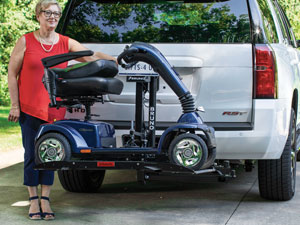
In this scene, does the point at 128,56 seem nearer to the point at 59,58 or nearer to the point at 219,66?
the point at 59,58

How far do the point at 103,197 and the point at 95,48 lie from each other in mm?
1576

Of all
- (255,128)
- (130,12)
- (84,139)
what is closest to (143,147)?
(84,139)

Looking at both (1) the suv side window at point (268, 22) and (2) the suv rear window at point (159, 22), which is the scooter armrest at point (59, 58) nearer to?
(2) the suv rear window at point (159, 22)

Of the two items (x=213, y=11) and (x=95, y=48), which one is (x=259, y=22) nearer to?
(x=213, y=11)

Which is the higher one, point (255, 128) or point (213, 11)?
point (213, 11)

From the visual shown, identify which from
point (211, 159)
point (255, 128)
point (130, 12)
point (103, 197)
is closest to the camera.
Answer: point (211, 159)

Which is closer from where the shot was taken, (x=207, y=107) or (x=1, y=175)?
(x=207, y=107)

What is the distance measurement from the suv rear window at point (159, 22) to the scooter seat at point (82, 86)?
0.98m

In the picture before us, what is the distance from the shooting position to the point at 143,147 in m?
5.36

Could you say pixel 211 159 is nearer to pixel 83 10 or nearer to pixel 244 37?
pixel 244 37

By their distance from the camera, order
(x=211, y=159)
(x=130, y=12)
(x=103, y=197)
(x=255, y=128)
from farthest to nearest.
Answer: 1. (x=103, y=197)
2. (x=130, y=12)
3. (x=255, y=128)
4. (x=211, y=159)

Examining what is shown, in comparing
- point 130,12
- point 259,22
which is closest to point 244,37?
point 259,22

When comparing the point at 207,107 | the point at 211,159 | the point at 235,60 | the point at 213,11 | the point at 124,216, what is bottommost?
the point at 124,216

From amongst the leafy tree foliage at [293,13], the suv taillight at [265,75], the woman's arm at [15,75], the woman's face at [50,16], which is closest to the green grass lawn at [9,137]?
the woman's arm at [15,75]
